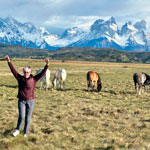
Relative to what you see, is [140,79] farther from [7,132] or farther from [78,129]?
[7,132]

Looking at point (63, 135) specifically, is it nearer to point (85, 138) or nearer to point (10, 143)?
point (85, 138)

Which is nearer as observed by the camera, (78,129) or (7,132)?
(7,132)

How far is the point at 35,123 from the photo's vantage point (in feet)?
35.9

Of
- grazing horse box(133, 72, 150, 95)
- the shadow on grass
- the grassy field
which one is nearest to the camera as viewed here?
the grassy field

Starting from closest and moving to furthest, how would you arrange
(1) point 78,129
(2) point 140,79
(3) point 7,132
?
(3) point 7,132 < (1) point 78,129 < (2) point 140,79

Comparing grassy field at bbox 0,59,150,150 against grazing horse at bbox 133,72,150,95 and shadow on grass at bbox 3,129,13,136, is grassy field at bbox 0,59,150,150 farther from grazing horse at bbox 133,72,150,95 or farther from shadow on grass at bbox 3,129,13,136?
grazing horse at bbox 133,72,150,95

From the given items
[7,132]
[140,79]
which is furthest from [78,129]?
[140,79]

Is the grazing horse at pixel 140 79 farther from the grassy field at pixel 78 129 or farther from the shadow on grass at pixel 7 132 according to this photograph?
the shadow on grass at pixel 7 132

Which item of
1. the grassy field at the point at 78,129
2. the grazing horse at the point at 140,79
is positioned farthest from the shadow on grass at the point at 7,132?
the grazing horse at the point at 140,79

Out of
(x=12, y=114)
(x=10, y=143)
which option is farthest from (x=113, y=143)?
(x=12, y=114)

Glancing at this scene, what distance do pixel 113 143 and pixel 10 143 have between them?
417cm

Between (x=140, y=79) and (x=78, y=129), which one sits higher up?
(x=140, y=79)

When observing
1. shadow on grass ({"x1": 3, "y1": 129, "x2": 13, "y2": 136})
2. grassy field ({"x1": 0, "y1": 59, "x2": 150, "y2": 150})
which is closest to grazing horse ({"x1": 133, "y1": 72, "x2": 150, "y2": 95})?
grassy field ({"x1": 0, "y1": 59, "x2": 150, "y2": 150})

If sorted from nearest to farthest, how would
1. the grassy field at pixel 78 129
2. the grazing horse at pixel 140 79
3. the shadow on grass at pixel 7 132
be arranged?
the grassy field at pixel 78 129, the shadow on grass at pixel 7 132, the grazing horse at pixel 140 79
